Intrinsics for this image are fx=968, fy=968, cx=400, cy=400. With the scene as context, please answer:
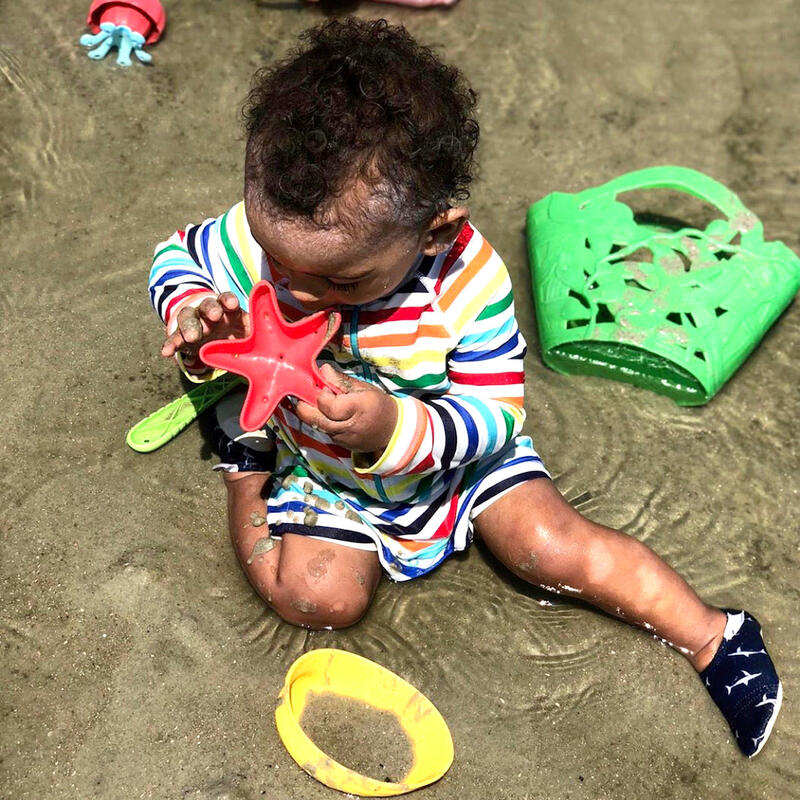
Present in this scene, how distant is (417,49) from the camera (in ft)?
4.78

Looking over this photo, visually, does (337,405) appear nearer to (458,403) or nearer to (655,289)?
(458,403)

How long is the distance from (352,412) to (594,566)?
65cm

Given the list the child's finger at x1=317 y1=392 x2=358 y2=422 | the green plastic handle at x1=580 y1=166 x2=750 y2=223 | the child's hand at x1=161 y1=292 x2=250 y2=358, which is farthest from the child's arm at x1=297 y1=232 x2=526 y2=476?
the green plastic handle at x1=580 y1=166 x2=750 y2=223

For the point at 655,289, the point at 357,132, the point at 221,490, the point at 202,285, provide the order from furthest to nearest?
the point at 655,289 < the point at 221,490 < the point at 202,285 < the point at 357,132

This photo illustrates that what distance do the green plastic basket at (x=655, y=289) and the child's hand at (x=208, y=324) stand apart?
88cm

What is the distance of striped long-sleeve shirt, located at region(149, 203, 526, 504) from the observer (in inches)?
62.9

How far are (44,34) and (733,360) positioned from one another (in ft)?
6.55

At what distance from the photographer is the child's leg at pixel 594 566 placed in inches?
72.6

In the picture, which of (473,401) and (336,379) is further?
(473,401)

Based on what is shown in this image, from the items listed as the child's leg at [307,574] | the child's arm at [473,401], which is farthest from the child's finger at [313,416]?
the child's leg at [307,574]

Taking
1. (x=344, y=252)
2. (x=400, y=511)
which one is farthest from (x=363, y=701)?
(x=344, y=252)

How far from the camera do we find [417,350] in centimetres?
163

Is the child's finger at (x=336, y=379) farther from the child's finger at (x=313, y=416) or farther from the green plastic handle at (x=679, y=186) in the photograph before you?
the green plastic handle at (x=679, y=186)

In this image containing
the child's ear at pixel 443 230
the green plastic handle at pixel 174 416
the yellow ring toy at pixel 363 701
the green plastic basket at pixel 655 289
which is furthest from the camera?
the green plastic basket at pixel 655 289
